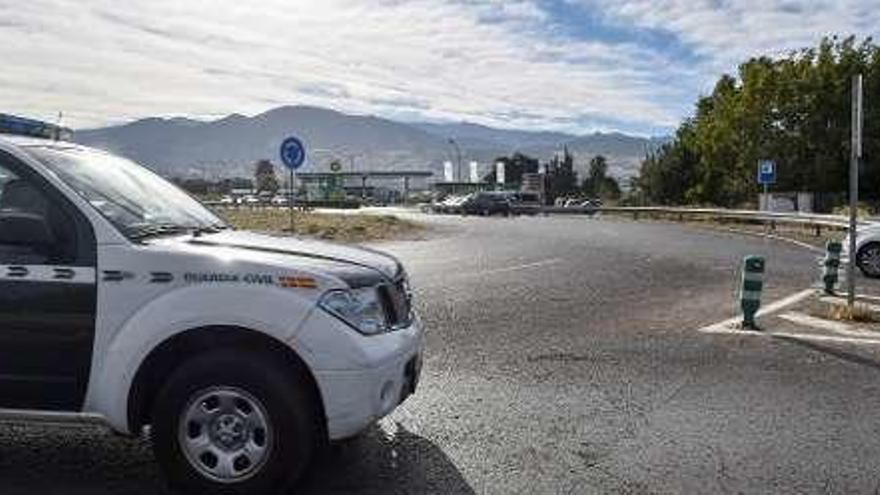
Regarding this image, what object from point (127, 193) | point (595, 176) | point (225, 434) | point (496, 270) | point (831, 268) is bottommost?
point (496, 270)

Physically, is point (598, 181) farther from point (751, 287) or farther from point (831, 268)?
point (751, 287)

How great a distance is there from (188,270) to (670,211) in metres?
55.5

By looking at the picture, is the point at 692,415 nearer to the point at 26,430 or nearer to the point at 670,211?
the point at 26,430

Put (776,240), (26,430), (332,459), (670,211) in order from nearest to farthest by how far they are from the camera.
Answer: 1. (332,459)
2. (26,430)
3. (776,240)
4. (670,211)

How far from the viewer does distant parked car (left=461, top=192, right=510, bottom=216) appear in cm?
7206

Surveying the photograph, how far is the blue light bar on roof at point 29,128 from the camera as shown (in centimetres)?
635

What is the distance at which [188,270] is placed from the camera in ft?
18.3

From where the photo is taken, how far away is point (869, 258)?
2061cm

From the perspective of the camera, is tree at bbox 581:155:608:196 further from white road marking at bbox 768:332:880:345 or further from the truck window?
the truck window

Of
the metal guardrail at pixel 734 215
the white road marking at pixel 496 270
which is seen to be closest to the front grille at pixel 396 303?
the white road marking at pixel 496 270

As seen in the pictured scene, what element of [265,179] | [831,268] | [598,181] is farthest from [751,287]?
[265,179]

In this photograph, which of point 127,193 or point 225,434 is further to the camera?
point 127,193

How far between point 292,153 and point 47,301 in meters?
24.8

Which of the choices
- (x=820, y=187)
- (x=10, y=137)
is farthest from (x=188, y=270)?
(x=820, y=187)
